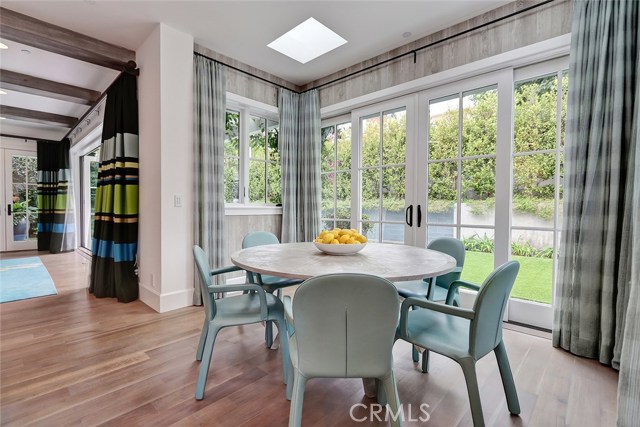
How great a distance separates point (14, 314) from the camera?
286cm

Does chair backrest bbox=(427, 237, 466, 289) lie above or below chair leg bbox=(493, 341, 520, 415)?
above

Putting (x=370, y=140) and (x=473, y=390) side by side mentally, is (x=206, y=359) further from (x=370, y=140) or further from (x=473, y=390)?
(x=370, y=140)

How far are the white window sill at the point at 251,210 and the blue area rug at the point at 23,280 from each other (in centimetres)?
233

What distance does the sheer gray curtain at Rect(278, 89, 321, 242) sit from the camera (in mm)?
4027

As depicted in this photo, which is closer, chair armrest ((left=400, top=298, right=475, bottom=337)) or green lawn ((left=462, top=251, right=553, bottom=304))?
chair armrest ((left=400, top=298, right=475, bottom=337))

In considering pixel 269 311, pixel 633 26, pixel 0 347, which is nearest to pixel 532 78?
pixel 633 26

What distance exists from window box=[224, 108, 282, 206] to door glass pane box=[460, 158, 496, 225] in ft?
7.92

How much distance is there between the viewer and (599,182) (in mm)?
2002

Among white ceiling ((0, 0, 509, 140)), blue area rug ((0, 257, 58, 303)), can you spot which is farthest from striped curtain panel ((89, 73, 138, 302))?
blue area rug ((0, 257, 58, 303))

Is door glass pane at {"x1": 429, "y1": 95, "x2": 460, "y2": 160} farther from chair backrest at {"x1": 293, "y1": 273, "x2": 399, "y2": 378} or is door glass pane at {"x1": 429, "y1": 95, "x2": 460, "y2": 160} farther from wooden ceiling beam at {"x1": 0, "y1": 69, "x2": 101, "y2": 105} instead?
wooden ceiling beam at {"x1": 0, "y1": 69, "x2": 101, "y2": 105}

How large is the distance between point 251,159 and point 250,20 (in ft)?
5.36

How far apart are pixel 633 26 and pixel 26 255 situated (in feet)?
30.7

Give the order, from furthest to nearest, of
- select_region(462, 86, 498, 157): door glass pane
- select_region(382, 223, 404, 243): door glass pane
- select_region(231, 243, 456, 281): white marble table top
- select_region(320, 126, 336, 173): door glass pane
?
select_region(320, 126, 336, 173): door glass pane, select_region(382, 223, 404, 243): door glass pane, select_region(462, 86, 498, 157): door glass pane, select_region(231, 243, 456, 281): white marble table top

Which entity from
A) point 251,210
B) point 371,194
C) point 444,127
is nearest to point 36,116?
point 251,210
